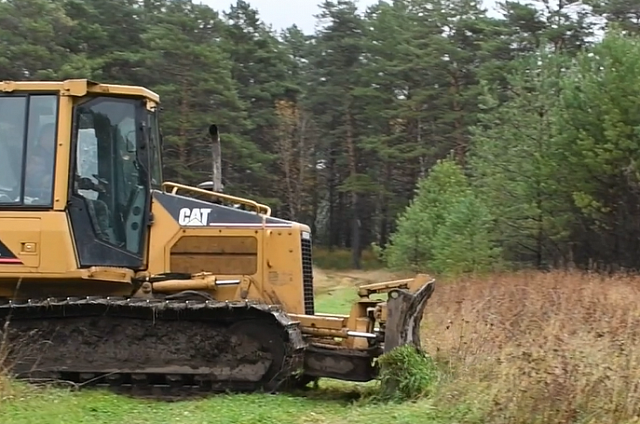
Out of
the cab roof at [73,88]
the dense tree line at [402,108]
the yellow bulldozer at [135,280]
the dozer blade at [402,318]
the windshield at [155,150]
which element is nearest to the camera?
the dozer blade at [402,318]

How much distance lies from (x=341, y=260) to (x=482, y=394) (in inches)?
1929

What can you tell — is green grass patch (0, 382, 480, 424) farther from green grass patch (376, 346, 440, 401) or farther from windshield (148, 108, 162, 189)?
windshield (148, 108, 162, 189)

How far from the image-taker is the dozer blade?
325 inches

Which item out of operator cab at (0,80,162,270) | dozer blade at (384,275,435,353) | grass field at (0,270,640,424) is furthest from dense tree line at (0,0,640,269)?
operator cab at (0,80,162,270)

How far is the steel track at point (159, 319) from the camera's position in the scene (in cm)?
830

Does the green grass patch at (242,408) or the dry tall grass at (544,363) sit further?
the green grass patch at (242,408)

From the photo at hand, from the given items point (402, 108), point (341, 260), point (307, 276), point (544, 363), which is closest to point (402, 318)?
point (307, 276)

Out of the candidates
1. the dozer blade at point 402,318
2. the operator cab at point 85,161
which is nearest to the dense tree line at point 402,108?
the dozer blade at point 402,318

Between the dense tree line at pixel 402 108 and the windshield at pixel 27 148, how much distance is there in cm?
2007

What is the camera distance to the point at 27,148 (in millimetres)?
8625

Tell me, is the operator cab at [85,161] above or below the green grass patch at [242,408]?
above

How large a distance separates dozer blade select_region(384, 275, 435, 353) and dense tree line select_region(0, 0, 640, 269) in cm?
1889

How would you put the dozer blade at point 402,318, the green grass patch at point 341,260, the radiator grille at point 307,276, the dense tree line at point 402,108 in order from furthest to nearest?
the green grass patch at point 341,260
the dense tree line at point 402,108
the radiator grille at point 307,276
the dozer blade at point 402,318

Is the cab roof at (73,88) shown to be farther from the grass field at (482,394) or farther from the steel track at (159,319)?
the grass field at (482,394)
